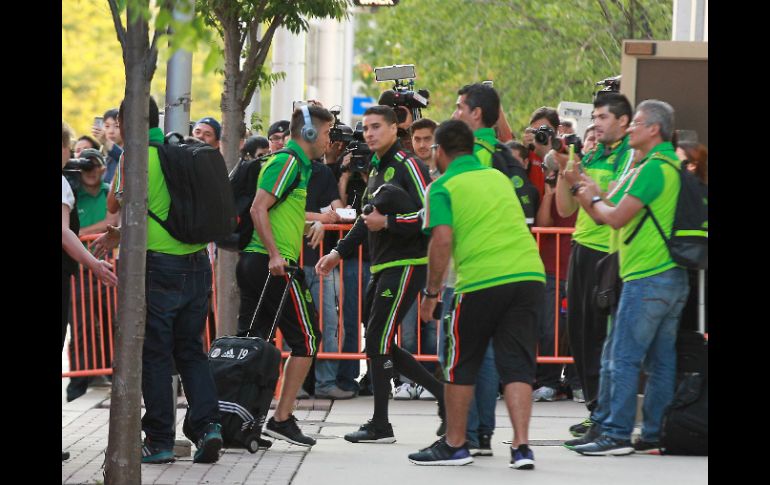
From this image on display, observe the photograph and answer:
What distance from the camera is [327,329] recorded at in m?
11.8

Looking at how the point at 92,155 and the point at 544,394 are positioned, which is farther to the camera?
the point at 92,155

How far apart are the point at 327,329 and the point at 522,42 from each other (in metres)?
16.3

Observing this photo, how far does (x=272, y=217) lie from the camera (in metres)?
8.94

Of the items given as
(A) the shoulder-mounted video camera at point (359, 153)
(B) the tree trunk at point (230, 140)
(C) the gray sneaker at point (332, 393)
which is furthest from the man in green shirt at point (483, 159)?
(C) the gray sneaker at point (332, 393)

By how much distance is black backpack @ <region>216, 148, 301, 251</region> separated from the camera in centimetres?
911

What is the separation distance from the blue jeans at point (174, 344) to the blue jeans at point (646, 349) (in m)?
2.30

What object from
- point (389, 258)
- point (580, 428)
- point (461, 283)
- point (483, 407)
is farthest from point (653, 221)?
point (580, 428)

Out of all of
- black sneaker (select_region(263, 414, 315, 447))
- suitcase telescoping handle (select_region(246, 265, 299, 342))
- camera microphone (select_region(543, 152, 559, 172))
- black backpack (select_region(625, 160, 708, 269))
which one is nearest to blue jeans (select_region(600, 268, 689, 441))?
black backpack (select_region(625, 160, 708, 269))

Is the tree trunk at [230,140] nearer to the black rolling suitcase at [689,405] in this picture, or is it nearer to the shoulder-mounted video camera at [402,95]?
the shoulder-mounted video camera at [402,95]

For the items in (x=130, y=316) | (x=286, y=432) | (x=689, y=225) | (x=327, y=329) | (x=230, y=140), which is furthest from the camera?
(x=327, y=329)

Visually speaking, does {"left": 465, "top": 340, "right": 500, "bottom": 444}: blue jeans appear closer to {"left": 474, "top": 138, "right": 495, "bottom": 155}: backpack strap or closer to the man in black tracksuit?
the man in black tracksuit

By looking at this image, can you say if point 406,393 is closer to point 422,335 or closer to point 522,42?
point 422,335

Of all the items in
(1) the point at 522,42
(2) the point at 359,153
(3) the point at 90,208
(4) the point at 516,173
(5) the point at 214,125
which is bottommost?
(3) the point at 90,208

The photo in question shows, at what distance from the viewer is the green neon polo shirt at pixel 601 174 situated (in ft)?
30.8
